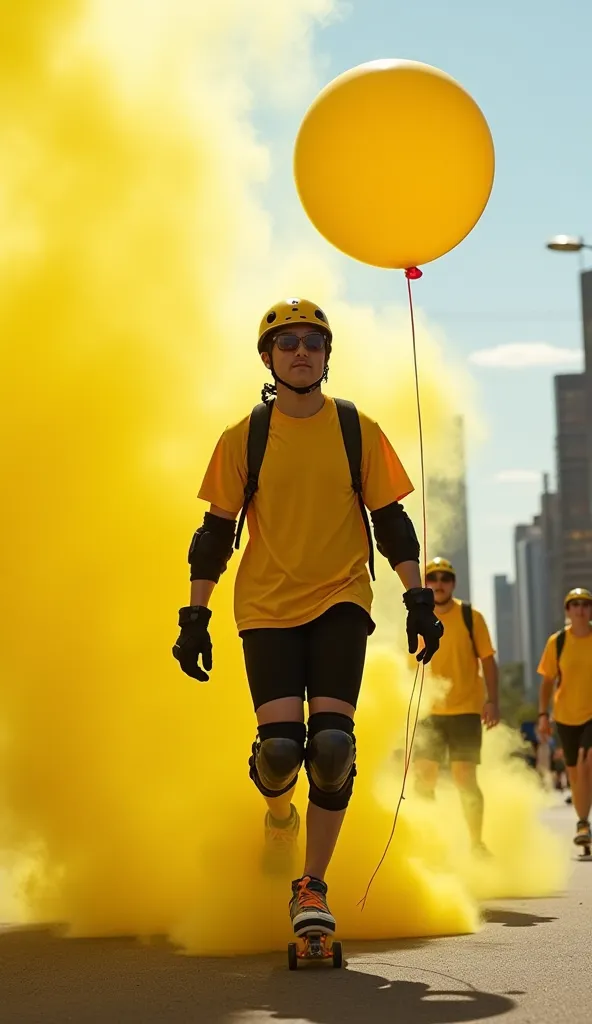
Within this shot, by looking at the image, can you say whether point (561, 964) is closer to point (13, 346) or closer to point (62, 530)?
point (62, 530)

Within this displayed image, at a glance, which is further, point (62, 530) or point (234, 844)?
point (62, 530)

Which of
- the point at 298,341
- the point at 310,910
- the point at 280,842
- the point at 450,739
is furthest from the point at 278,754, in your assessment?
the point at 450,739

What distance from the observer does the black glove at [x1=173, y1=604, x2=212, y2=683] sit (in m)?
5.27

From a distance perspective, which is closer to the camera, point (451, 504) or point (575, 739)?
point (451, 504)

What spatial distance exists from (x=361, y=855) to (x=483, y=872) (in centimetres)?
238

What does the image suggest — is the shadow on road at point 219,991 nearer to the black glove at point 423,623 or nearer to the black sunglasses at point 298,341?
the black glove at point 423,623

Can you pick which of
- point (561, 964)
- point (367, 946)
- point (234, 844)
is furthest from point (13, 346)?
point (561, 964)

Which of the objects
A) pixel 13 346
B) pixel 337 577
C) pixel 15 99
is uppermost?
pixel 15 99

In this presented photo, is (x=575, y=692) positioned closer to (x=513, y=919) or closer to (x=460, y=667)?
(x=460, y=667)

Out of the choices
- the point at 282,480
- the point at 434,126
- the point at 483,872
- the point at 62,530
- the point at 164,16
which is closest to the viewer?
the point at 282,480

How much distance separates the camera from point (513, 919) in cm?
660

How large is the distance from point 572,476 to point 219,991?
160080mm

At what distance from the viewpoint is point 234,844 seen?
6.12m

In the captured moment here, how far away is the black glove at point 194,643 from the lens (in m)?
5.27
